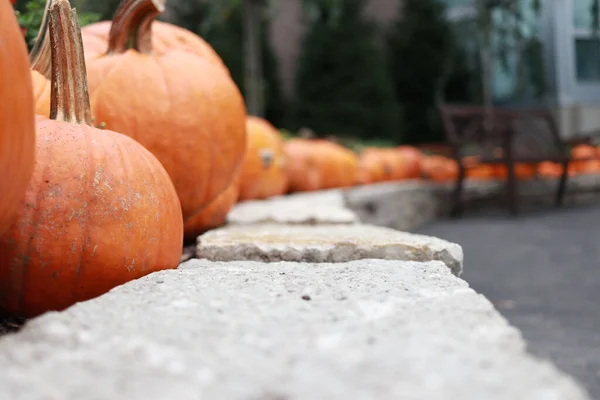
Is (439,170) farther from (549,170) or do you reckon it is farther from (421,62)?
(421,62)

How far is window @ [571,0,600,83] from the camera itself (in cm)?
977

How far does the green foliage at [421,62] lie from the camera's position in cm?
1089

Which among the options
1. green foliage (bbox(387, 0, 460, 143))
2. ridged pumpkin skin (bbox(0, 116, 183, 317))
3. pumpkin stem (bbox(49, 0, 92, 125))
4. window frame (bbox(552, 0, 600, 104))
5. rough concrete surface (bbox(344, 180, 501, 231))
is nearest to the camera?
ridged pumpkin skin (bbox(0, 116, 183, 317))

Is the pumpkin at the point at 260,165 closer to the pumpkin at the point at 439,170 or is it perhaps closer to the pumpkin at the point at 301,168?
the pumpkin at the point at 301,168

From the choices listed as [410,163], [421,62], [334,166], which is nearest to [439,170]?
[410,163]

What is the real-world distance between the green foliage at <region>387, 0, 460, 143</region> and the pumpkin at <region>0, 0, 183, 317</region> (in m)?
9.83

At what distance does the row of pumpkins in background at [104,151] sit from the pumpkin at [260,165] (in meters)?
1.05

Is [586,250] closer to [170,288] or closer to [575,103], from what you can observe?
[170,288]

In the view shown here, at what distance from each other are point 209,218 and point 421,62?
32.0ft

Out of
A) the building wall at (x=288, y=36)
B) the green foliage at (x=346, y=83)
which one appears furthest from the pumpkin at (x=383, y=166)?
the building wall at (x=288, y=36)

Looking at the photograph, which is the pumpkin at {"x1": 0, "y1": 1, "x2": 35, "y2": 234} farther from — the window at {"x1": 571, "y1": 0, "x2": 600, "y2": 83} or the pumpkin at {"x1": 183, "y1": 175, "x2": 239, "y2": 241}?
the window at {"x1": 571, "y1": 0, "x2": 600, "y2": 83}

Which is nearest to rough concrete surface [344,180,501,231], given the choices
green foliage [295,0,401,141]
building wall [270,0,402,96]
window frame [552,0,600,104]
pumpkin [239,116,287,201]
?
pumpkin [239,116,287,201]

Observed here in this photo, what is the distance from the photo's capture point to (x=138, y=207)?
115cm

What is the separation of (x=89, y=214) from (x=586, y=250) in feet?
10.8
